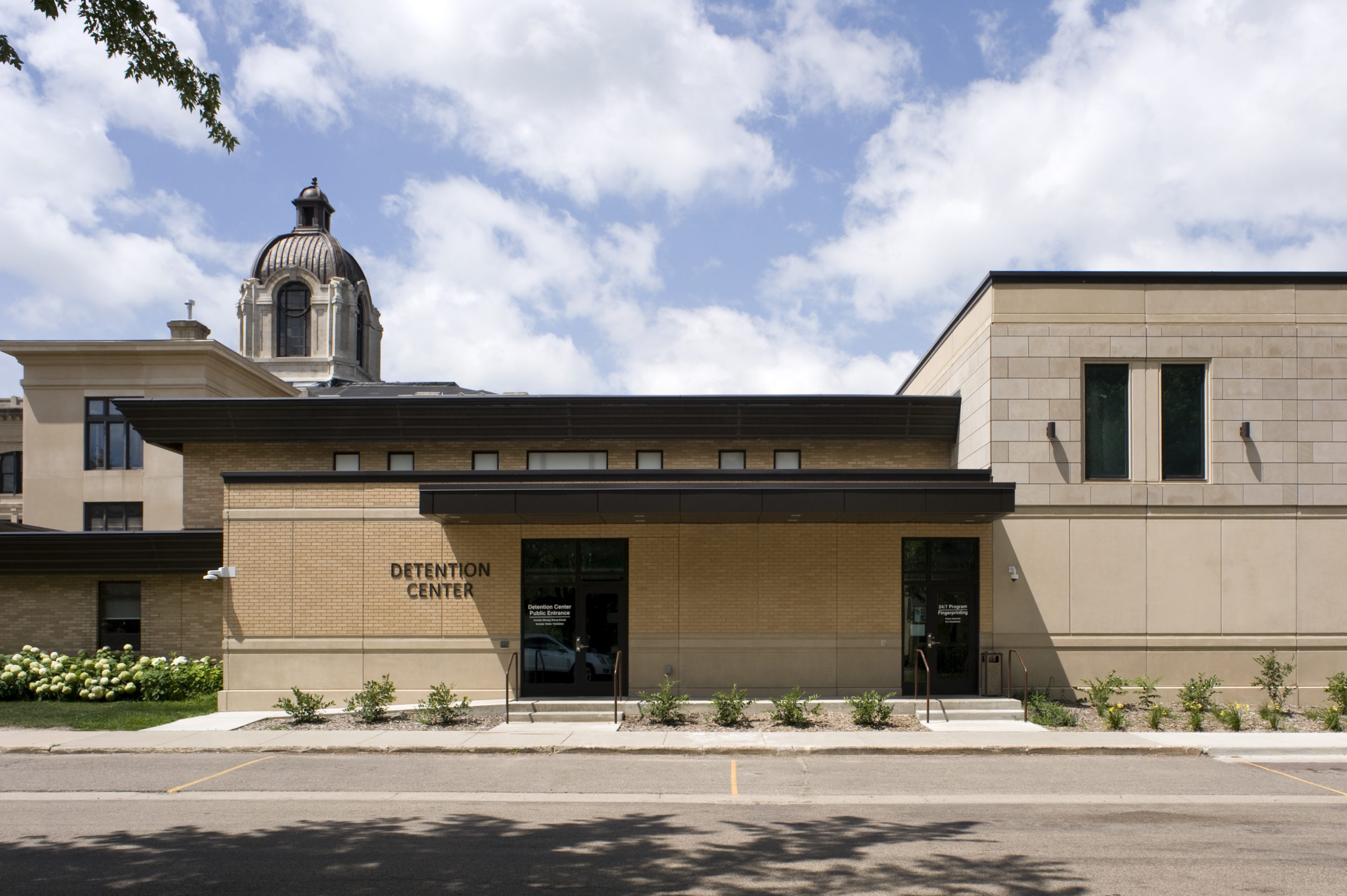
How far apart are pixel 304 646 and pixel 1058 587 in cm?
1469

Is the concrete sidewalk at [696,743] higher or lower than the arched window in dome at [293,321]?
lower

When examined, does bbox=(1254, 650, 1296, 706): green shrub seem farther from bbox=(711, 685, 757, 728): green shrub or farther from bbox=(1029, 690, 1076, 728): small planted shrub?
bbox=(711, 685, 757, 728): green shrub

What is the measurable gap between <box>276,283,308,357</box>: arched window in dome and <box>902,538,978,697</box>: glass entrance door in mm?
66650

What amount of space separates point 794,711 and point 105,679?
14442 millimetres

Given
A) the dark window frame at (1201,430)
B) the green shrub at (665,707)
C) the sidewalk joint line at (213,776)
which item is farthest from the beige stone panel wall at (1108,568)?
the green shrub at (665,707)

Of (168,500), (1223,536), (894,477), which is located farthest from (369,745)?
(168,500)

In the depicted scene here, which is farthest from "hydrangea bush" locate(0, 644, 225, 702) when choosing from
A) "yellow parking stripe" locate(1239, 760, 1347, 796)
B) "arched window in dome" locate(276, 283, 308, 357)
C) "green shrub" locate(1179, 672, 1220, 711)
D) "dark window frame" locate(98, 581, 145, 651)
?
"arched window in dome" locate(276, 283, 308, 357)

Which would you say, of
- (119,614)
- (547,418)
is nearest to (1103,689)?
(547,418)

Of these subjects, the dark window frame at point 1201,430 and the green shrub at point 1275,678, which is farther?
the dark window frame at point 1201,430

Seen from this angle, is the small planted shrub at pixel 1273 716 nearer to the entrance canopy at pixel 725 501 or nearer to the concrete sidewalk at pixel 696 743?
the concrete sidewalk at pixel 696 743

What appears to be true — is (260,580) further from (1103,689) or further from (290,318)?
(290,318)

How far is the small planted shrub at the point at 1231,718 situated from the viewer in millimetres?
17016

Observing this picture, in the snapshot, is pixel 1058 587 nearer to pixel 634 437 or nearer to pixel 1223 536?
pixel 1223 536

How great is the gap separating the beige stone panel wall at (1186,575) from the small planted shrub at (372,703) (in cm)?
1442
